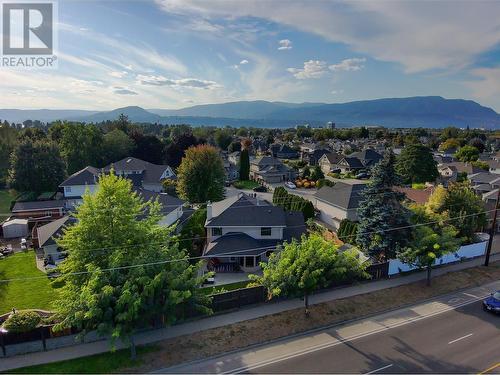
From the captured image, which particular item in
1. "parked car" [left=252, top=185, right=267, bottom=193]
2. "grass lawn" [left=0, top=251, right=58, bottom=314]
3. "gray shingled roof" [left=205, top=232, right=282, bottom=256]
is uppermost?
"parked car" [left=252, top=185, right=267, bottom=193]

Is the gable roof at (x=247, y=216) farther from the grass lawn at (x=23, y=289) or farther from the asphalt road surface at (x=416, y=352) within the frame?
the asphalt road surface at (x=416, y=352)

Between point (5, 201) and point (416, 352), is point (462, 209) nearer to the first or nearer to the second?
point (416, 352)

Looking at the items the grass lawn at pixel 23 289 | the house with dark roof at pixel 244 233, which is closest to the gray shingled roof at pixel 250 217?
the house with dark roof at pixel 244 233

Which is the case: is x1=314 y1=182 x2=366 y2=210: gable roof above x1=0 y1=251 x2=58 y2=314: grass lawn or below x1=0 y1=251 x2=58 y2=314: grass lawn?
above

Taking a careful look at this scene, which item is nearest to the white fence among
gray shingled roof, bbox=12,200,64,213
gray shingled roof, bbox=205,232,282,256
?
gray shingled roof, bbox=205,232,282,256

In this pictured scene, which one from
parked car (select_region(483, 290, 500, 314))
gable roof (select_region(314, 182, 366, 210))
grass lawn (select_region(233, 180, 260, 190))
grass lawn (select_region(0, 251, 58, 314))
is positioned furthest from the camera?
grass lawn (select_region(233, 180, 260, 190))

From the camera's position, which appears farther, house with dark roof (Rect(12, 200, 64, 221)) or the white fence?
house with dark roof (Rect(12, 200, 64, 221))

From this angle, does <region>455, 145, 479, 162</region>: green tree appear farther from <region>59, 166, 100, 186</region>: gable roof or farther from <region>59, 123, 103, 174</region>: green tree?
<region>59, 123, 103, 174</region>: green tree

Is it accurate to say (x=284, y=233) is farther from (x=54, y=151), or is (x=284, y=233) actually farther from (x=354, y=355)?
(x=54, y=151)

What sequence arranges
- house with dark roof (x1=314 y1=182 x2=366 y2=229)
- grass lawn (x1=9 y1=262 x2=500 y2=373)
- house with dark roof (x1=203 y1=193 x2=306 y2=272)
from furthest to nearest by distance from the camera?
house with dark roof (x1=314 y1=182 x2=366 y2=229), house with dark roof (x1=203 y1=193 x2=306 y2=272), grass lawn (x1=9 y1=262 x2=500 y2=373)
